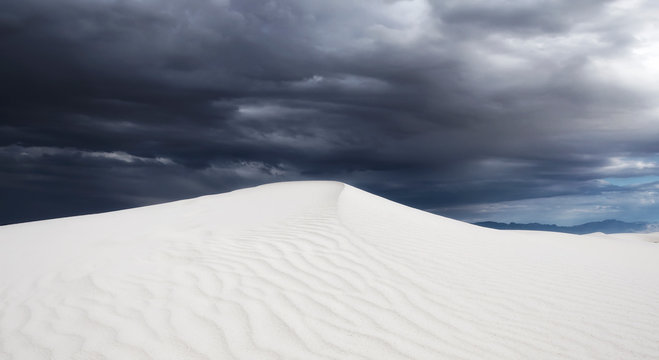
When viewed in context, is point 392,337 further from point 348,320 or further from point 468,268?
point 468,268

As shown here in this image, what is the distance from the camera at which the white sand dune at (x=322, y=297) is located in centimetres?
365

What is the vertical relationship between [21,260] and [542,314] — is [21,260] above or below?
below

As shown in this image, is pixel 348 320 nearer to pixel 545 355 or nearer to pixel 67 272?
pixel 545 355

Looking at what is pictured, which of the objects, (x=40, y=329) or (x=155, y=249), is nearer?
(x=40, y=329)

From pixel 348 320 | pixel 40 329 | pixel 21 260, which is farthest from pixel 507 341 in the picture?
pixel 21 260

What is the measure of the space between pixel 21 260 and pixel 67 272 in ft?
6.43

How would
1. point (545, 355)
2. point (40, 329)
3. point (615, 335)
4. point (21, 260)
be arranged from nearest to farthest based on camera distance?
1. point (545, 355)
2. point (615, 335)
3. point (40, 329)
4. point (21, 260)

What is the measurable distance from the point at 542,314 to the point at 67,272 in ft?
19.3

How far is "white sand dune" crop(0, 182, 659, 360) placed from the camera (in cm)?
365

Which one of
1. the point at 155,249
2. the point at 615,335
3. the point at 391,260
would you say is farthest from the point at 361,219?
the point at 615,335

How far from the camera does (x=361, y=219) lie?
25.9 ft

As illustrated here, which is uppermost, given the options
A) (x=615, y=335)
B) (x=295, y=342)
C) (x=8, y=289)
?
(x=615, y=335)

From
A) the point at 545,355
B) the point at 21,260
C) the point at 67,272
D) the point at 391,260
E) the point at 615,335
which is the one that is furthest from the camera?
the point at 21,260

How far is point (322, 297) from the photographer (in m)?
4.47
